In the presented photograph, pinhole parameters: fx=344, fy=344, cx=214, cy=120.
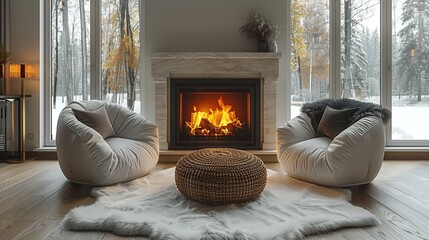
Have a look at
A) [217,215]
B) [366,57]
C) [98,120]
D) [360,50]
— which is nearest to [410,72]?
[366,57]

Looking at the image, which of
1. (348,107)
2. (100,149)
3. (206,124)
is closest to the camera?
(100,149)

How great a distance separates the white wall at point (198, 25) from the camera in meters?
4.44

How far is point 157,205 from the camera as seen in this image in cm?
233

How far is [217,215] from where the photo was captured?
2113 mm

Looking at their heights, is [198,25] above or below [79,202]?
above

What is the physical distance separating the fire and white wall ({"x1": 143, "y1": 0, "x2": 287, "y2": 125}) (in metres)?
0.76

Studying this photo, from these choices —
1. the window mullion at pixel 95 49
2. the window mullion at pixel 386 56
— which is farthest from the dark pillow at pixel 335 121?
the window mullion at pixel 95 49

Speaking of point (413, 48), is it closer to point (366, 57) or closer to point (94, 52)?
point (366, 57)

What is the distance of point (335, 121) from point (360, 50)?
189 cm

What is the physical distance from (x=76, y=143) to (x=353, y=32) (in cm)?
376

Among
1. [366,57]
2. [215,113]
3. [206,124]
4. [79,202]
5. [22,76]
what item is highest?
[366,57]

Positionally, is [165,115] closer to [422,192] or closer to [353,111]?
[353,111]

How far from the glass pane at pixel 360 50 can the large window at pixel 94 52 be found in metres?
2.78

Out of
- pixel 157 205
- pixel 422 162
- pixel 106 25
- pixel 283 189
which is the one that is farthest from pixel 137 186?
pixel 422 162
